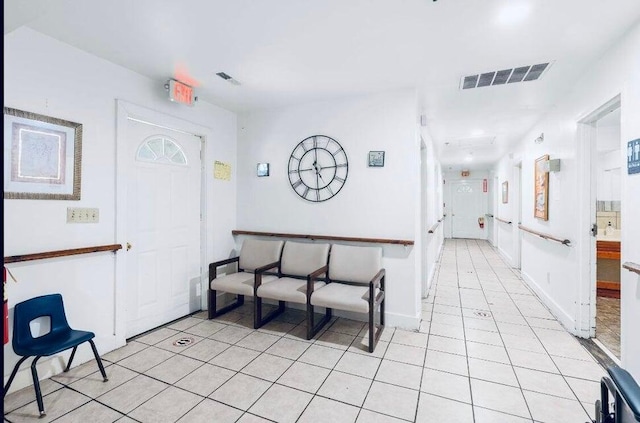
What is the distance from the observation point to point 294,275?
11.8 ft

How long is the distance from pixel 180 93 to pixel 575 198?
157 inches

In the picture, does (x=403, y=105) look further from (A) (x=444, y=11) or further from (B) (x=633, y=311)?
(B) (x=633, y=311)

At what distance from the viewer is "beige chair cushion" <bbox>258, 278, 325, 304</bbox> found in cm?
305

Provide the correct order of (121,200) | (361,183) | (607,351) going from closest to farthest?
1. (607,351)
2. (121,200)
3. (361,183)

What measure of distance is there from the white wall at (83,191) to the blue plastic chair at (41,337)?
0.11 m

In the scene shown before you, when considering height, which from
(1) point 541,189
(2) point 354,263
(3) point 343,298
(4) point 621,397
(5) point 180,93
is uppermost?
(5) point 180,93

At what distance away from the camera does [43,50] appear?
234 centimetres

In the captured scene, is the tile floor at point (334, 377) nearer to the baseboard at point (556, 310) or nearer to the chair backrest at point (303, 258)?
→ the baseboard at point (556, 310)

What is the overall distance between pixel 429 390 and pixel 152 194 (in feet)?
9.93

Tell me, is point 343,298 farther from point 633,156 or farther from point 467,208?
point 467,208

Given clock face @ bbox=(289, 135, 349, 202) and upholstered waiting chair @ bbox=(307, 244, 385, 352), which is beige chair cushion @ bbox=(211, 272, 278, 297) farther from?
clock face @ bbox=(289, 135, 349, 202)

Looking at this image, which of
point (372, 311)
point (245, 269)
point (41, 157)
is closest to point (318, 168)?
point (245, 269)

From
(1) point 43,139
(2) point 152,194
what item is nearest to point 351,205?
(2) point 152,194

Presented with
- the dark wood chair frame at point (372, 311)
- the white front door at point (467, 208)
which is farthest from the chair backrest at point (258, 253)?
the white front door at point (467, 208)
